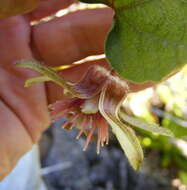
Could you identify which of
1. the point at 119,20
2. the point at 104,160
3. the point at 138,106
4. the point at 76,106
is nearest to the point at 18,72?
the point at 76,106

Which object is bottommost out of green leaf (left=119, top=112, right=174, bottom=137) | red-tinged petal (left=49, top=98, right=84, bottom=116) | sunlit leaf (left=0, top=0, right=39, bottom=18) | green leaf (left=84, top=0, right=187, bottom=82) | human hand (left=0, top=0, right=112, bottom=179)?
human hand (left=0, top=0, right=112, bottom=179)

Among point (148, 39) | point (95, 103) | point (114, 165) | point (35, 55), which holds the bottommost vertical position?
point (114, 165)

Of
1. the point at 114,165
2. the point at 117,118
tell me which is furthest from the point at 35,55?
the point at 114,165

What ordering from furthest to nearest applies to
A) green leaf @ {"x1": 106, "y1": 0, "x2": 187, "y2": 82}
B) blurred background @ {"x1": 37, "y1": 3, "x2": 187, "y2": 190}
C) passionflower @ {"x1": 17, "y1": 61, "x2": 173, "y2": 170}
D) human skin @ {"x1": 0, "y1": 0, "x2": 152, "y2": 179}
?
blurred background @ {"x1": 37, "y1": 3, "x2": 187, "y2": 190}, human skin @ {"x1": 0, "y1": 0, "x2": 152, "y2": 179}, passionflower @ {"x1": 17, "y1": 61, "x2": 173, "y2": 170}, green leaf @ {"x1": 106, "y1": 0, "x2": 187, "y2": 82}

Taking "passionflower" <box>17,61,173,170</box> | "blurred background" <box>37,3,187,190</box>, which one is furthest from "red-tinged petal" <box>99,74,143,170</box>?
"blurred background" <box>37,3,187,190</box>

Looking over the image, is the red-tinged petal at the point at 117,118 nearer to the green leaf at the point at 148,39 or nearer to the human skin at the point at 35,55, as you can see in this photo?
the green leaf at the point at 148,39

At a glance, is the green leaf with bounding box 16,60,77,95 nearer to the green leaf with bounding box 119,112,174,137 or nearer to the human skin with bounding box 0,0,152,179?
the green leaf with bounding box 119,112,174,137

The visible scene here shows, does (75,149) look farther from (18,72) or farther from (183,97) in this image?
(18,72)

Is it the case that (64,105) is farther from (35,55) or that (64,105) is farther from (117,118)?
(35,55)

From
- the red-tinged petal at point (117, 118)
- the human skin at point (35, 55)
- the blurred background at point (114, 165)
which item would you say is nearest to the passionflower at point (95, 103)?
the red-tinged petal at point (117, 118)

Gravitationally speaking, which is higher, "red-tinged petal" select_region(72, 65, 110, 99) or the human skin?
"red-tinged petal" select_region(72, 65, 110, 99)
